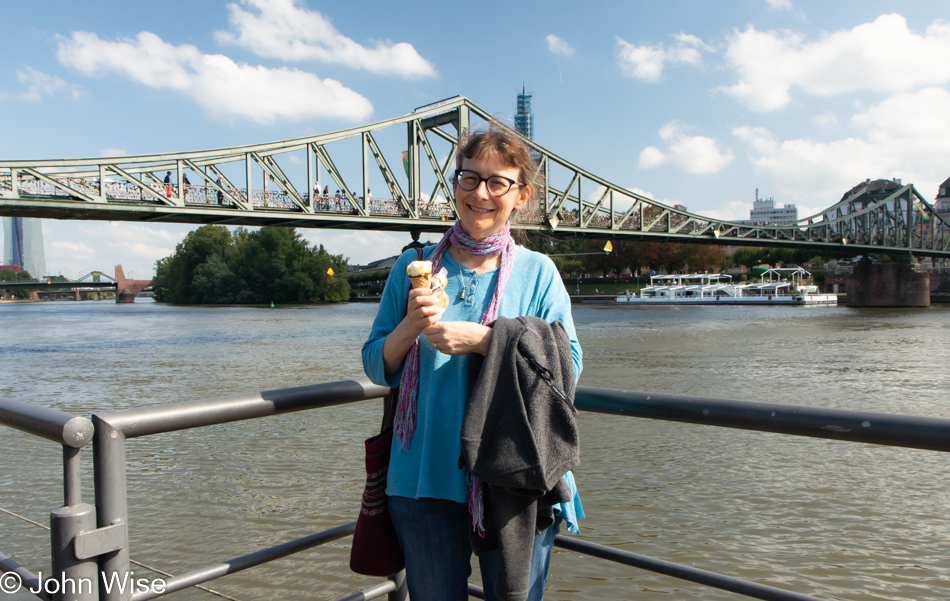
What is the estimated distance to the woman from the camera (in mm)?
1438

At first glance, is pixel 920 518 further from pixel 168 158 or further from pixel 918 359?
pixel 168 158

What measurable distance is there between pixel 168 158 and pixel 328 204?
7.53 m

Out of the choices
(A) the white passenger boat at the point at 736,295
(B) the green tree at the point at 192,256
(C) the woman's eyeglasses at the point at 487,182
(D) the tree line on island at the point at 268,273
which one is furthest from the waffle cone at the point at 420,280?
(B) the green tree at the point at 192,256

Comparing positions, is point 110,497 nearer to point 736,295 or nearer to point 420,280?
point 420,280

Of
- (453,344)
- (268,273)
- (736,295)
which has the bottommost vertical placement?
(736,295)

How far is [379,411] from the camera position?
11367 millimetres

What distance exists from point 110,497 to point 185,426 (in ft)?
0.59

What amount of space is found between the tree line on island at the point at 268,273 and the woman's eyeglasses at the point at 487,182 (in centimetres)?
7286

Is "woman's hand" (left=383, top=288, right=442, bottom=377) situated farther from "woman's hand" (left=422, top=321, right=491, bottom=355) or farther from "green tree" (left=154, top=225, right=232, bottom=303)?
"green tree" (left=154, top=225, right=232, bottom=303)

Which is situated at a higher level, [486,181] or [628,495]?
[486,181]

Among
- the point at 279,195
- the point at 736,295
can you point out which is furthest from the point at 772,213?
the point at 279,195

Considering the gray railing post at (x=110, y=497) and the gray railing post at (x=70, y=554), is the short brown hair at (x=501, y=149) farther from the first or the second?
the gray railing post at (x=70, y=554)

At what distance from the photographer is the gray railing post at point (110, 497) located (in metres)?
1.27

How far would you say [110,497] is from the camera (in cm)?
127
